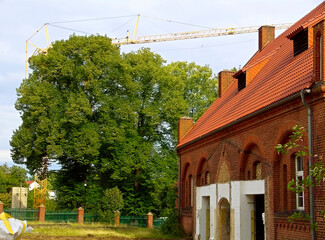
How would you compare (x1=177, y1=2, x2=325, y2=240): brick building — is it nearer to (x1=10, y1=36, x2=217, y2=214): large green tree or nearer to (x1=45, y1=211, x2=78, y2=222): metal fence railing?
(x1=10, y1=36, x2=217, y2=214): large green tree

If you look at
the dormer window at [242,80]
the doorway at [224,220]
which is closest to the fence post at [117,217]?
the doorway at [224,220]

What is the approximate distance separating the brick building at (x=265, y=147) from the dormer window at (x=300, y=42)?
3 cm

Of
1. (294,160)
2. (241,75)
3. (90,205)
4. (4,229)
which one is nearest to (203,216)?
(241,75)

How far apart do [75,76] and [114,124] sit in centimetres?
554

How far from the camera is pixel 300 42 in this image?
16766 mm

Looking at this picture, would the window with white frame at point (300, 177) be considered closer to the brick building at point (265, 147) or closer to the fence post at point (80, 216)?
the brick building at point (265, 147)

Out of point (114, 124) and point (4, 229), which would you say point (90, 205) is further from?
point (4, 229)

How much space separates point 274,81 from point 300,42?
1.66 metres

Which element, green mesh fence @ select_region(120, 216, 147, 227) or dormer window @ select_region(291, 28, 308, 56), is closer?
dormer window @ select_region(291, 28, 308, 56)

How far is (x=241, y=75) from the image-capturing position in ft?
74.5

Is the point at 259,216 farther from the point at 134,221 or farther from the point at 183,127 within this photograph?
the point at 134,221

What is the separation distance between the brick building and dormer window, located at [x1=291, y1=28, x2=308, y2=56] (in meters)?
0.03

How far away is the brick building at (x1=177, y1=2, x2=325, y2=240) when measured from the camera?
13163mm

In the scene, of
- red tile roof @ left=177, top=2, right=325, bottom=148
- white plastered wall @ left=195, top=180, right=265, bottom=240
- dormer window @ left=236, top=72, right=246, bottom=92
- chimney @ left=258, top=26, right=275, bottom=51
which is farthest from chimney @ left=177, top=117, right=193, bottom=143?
white plastered wall @ left=195, top=180, right=265, bottom=240
